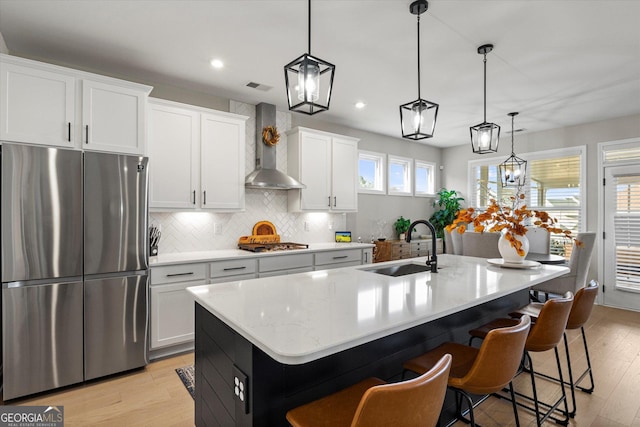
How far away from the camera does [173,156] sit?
3.49 m

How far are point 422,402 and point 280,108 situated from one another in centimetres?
413

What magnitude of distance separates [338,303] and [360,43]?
2.23m

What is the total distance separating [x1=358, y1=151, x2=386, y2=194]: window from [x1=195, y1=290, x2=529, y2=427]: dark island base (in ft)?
12.5

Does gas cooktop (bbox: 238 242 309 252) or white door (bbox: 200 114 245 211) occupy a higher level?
white door (bbox: 200 114 245 211)

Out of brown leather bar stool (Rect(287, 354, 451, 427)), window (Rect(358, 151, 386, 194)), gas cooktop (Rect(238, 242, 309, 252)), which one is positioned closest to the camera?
brown leather bar stool (Rect(287, 354, 451, 427))

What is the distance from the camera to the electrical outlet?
132 centimetres

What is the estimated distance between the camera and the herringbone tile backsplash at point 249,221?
3.78 metres

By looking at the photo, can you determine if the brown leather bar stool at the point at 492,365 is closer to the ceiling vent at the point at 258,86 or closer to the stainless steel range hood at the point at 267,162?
the stainless steel range hood at the point at 267,162

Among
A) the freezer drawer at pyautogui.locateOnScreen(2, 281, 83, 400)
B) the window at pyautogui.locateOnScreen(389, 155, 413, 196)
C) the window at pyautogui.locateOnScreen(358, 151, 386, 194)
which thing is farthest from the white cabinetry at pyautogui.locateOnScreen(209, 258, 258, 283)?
the window at pyautogui.locateOnScreen(389, 155, 413, 196)

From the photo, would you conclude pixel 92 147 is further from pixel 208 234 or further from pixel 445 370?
pixel 445 370

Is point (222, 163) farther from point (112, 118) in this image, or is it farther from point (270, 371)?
point (270, 371)

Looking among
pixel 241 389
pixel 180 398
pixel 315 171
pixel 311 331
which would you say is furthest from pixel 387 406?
pixel 315 171

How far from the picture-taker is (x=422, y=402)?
1.07 m

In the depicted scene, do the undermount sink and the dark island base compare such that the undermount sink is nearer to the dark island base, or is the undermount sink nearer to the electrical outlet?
the dark island base
